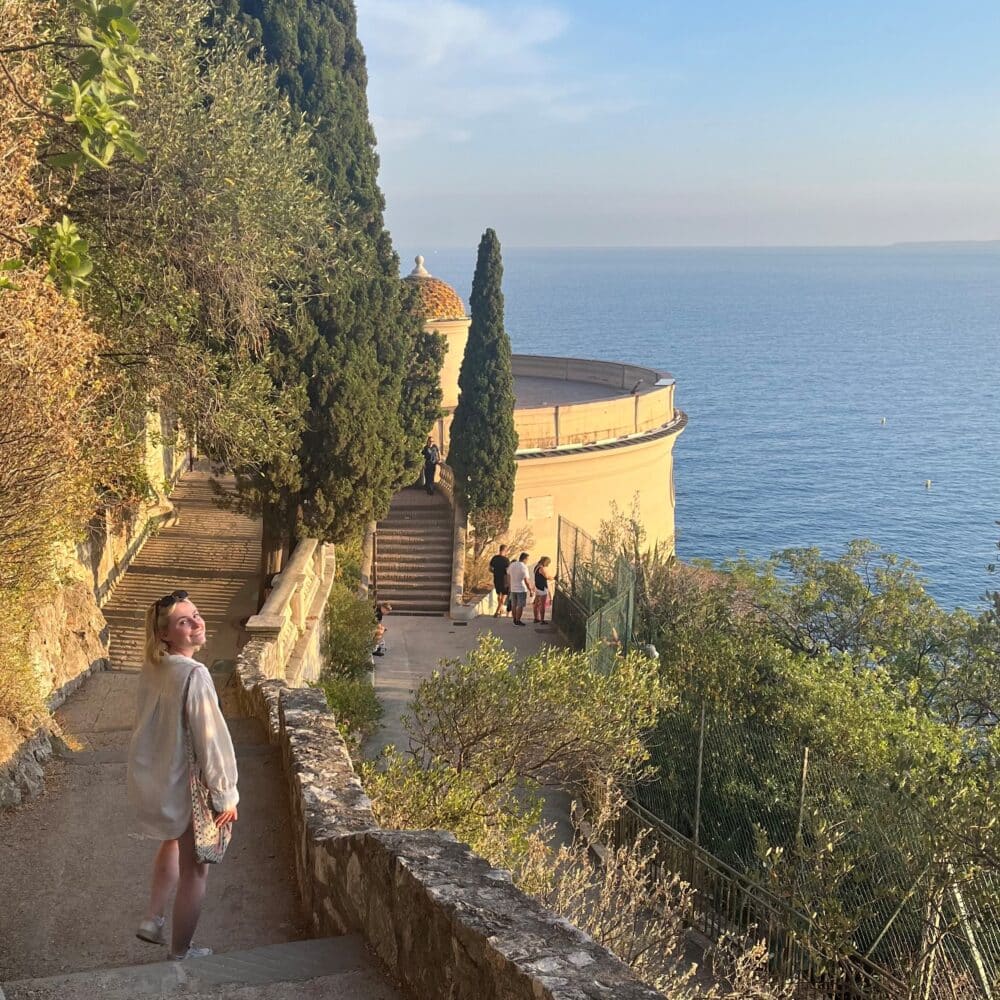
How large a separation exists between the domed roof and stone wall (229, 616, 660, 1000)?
23.5 m

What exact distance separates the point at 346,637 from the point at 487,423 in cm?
945

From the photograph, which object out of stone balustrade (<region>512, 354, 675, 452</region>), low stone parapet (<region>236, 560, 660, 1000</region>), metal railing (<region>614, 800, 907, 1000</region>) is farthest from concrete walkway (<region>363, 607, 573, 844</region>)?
low stone parapet (<region>236, 560, 660, 1000</region>)

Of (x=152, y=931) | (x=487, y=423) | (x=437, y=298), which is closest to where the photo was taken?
(x=152, y=931)

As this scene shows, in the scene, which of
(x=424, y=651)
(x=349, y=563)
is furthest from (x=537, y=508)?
(x=424, y=651)

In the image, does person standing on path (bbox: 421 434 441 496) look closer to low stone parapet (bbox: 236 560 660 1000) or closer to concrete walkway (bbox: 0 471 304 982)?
concrete walkway (bbox: 0 471 304 982)

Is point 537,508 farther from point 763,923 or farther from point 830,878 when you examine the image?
point 830,878

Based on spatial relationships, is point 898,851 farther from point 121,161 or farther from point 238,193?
point 121,161

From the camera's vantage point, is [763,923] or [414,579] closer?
[763,923]

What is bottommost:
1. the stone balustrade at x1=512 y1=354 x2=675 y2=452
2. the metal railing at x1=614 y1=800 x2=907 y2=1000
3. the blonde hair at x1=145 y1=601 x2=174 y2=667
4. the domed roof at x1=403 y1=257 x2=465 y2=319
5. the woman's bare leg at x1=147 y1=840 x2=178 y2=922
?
the metal railing at x1=614 y1=800 x2=907 y2=1000

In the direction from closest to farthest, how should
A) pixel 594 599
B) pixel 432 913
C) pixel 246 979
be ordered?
pixel 432 913 < pixel 246 979 < pixel 594 599

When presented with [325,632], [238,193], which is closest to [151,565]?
[325,632]

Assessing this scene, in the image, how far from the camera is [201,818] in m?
4.52

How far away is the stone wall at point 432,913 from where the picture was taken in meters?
3.08

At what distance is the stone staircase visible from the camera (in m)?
21.6
